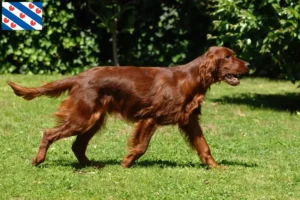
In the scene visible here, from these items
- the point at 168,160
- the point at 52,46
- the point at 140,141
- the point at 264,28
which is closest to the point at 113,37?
the point at 52,46

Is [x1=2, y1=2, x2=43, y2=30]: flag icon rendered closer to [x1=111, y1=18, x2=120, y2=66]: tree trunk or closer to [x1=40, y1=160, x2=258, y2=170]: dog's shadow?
[x1=111, y1=18, x2=120, y2=66]: tree trunk

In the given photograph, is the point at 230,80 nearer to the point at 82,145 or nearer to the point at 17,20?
the point at 82,145

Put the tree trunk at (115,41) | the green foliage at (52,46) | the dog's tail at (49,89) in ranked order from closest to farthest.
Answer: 1. the dog's tail at (49,89)
2. the green foliage at (52,46)
3. the tree trunk at (115,41)

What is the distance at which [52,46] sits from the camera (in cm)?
1461

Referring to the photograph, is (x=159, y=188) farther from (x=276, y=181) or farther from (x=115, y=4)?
(x=115, y=4)

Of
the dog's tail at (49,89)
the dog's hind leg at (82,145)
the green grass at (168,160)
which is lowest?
the green grass at (168,160)

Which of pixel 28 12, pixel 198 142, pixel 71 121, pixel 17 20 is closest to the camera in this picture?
pixel 71 121

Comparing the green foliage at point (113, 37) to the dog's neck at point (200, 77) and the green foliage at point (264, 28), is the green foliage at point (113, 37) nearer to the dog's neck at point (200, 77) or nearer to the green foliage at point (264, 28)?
the green foliage at point (264, 28)

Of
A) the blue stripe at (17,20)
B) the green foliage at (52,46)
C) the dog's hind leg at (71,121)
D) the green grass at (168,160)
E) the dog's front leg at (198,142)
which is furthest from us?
the green foliage at (52,46)

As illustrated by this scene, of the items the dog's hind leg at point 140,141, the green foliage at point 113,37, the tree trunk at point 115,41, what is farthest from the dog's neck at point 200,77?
the tree trunk at point 115,41

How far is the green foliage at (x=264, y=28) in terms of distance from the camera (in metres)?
10.6

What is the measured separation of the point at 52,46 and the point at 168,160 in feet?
24.0

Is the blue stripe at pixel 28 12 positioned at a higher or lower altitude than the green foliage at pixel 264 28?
higher

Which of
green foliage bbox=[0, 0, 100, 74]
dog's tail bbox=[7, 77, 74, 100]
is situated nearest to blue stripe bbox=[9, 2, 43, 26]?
green foliage bbox=[0, 0, 100, 74]
